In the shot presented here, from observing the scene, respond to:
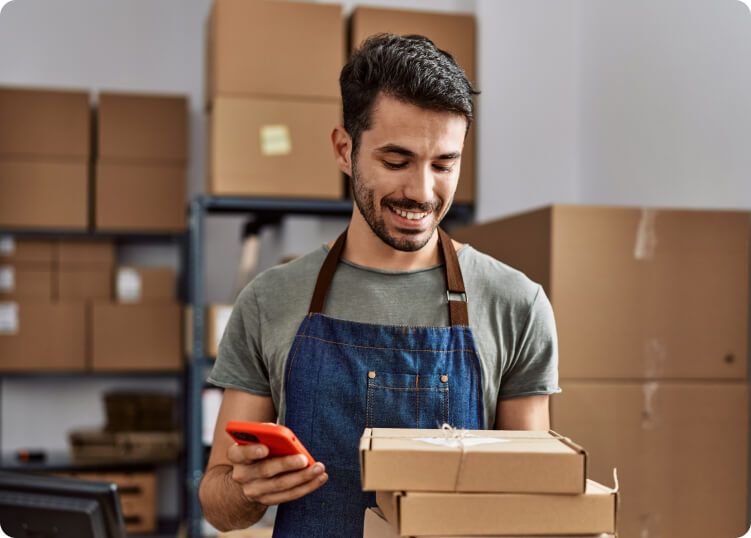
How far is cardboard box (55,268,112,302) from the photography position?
13.9ft

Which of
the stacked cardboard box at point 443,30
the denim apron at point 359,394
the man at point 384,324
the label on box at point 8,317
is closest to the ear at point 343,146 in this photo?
the man at point 384,324

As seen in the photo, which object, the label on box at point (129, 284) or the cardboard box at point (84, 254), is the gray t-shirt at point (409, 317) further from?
the cardboard box at point (84, 254)

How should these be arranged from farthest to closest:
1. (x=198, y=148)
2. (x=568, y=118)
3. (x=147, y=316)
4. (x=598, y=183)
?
1. (x=198, y=148)
2. (x=147, y=316)
3. (x=568, y=118)
4. (x=598, y=183)

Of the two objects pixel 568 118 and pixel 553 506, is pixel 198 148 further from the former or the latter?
pixel 553 506

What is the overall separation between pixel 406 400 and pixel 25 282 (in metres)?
3.28

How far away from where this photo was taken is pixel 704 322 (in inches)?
76.6

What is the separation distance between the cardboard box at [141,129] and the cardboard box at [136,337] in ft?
2.29

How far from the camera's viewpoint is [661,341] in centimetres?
194

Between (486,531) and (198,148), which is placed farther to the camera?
(198,148)

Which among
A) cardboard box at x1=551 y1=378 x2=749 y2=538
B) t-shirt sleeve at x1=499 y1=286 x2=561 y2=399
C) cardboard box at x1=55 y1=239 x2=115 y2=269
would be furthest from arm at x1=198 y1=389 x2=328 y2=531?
cardboard box at x1=55 y1=239 x2=115 y2=269

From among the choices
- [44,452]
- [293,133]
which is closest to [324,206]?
[293,133]

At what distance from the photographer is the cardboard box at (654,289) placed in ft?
6.35

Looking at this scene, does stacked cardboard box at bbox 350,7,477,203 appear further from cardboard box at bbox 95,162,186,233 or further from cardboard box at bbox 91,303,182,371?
cardboard box at bbox 91,303,182,371

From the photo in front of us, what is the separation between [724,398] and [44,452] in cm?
334
